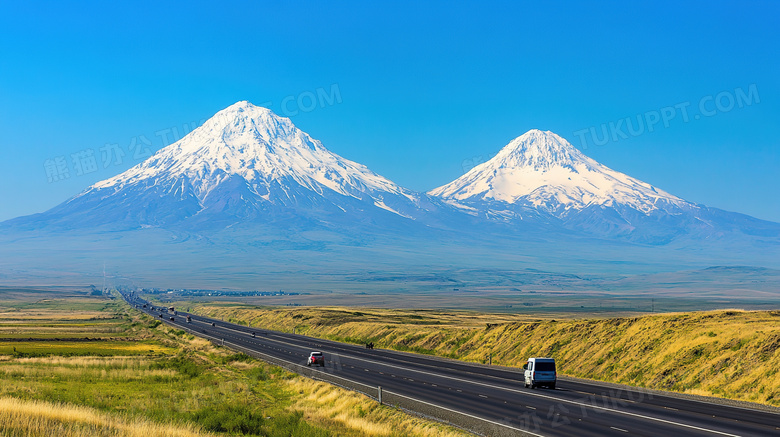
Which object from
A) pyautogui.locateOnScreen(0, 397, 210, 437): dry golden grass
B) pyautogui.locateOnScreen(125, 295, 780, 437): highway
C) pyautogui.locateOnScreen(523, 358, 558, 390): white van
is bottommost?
pyautogui.locateOnScreen(125, 295, 780, 437): highway

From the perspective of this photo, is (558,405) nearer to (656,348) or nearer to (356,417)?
(356,417)

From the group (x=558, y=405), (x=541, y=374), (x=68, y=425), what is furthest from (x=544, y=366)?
(x=68, y=425)

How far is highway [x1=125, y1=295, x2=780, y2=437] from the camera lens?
26.9 m

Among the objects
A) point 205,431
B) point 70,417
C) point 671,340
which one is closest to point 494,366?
point 671,340

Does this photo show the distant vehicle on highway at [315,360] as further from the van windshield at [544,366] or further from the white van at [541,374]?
the van windshield at [544,366]

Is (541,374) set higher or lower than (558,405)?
higher

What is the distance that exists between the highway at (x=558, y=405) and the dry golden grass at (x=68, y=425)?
12528mm

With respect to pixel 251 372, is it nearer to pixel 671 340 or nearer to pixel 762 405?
pixel 671 340

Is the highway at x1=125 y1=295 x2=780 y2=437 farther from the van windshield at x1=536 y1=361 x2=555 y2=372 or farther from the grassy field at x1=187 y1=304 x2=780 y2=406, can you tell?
the grassy field at x1=187 y1=304 x2=780 y2=406

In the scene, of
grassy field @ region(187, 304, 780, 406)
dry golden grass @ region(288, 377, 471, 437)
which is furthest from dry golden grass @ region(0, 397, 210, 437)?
grassy field @ region(187, 304, 780, 406)

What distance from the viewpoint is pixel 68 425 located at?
20391 millimetres

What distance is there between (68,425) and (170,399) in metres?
14.5

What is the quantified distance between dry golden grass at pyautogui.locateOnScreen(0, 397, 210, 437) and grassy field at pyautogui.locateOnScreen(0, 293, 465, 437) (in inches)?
1.1

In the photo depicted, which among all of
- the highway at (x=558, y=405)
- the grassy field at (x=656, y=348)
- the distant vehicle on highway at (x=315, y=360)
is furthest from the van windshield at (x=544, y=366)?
the distant vehicle on highway at (x=315, y=360)
